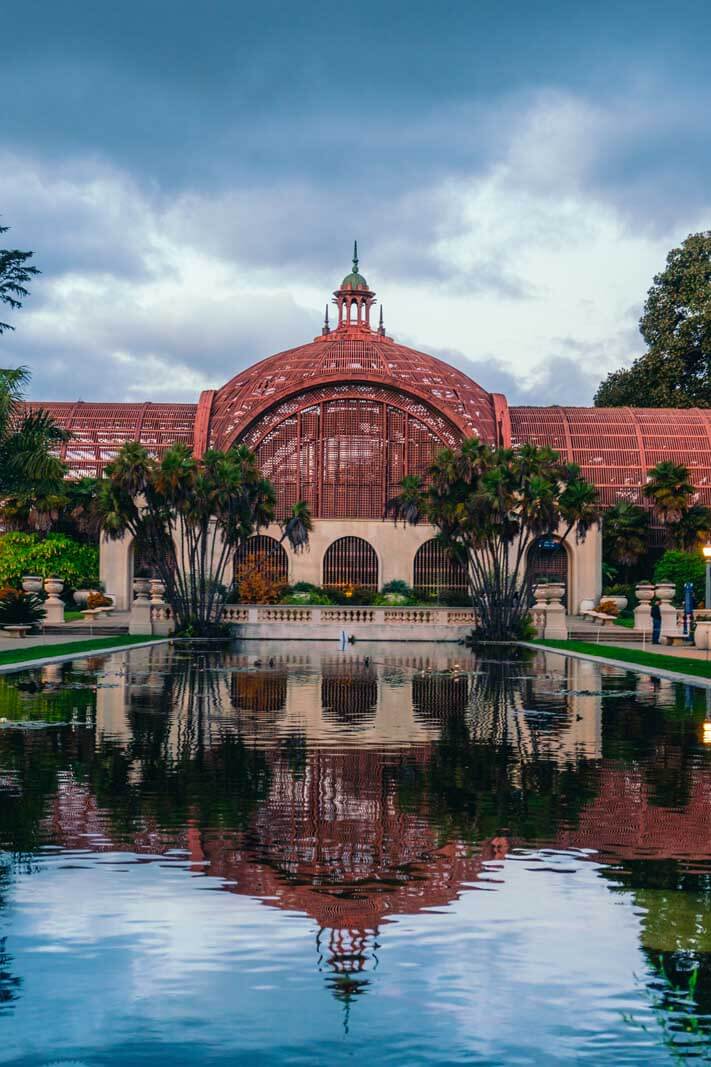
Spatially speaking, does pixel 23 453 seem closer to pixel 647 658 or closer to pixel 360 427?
pixel 647 658

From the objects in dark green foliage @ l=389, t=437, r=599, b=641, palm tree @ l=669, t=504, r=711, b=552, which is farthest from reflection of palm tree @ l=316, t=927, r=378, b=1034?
palm tree @ l=669, t=504, r=711, b=552

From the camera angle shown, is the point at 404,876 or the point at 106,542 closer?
the point at 404,876

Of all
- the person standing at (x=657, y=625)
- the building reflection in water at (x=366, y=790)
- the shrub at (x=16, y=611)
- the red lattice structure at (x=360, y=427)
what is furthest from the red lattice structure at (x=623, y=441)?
the building reflection in water at (x=366, y=790)

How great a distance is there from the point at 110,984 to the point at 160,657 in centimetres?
3014

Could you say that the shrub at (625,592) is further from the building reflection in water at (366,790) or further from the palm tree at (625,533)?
the building reflection in water at (366,790)

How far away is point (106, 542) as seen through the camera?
2498 inches

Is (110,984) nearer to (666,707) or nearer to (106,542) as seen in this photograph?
(666,707)

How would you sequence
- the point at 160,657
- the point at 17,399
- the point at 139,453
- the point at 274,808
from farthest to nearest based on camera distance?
the point at 139,453
the point at 17,399
the point at 160,657
the point at 274,808

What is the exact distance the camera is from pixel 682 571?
59344 millimetres

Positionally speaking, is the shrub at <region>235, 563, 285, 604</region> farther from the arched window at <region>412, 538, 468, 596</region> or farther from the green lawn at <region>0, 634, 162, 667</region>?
the green lawn at <region>0, 634, 162, 667</region>

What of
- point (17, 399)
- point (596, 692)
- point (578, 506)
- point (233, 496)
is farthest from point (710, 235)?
point (596, 692)

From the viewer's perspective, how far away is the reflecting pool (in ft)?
20.3

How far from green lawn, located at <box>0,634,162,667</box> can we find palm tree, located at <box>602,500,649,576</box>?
90.2 feet

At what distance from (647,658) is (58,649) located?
15352 millimetres
